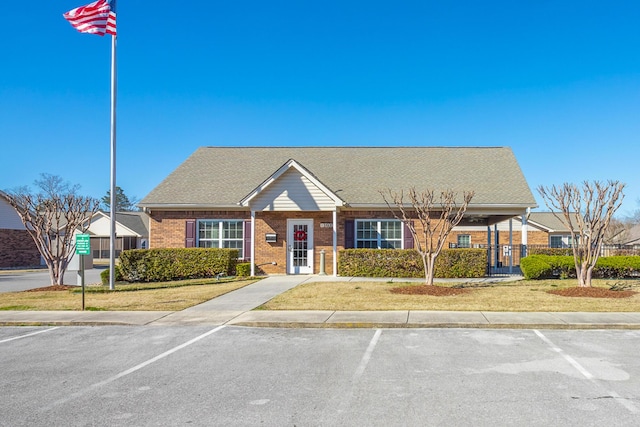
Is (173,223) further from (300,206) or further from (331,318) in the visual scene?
(331,318)

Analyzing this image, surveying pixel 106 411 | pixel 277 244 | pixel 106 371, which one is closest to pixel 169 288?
pixel 277 244

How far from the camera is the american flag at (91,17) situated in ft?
53.7

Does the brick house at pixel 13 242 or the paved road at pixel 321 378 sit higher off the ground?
the brick house at pixel 13 242

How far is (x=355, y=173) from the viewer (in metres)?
25.4

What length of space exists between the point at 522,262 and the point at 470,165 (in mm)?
7116

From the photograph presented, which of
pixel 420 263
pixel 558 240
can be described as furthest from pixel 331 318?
pixel 558 240

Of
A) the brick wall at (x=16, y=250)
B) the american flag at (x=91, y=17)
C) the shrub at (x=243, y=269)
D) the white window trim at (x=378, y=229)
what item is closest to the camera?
the american flag at (x=91, y=17)

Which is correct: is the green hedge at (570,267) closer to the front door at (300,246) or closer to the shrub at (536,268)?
the shrub at (536,268)

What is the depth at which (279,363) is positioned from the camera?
745cm

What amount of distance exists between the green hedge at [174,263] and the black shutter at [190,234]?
5.17ft

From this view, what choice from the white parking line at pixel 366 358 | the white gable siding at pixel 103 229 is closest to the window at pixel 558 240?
the white gable siding at pixel 103 229

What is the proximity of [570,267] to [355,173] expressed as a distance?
10.5 meters

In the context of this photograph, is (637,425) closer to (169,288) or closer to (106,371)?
(106,371)

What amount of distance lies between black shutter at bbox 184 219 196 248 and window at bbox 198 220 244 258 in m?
0.25
